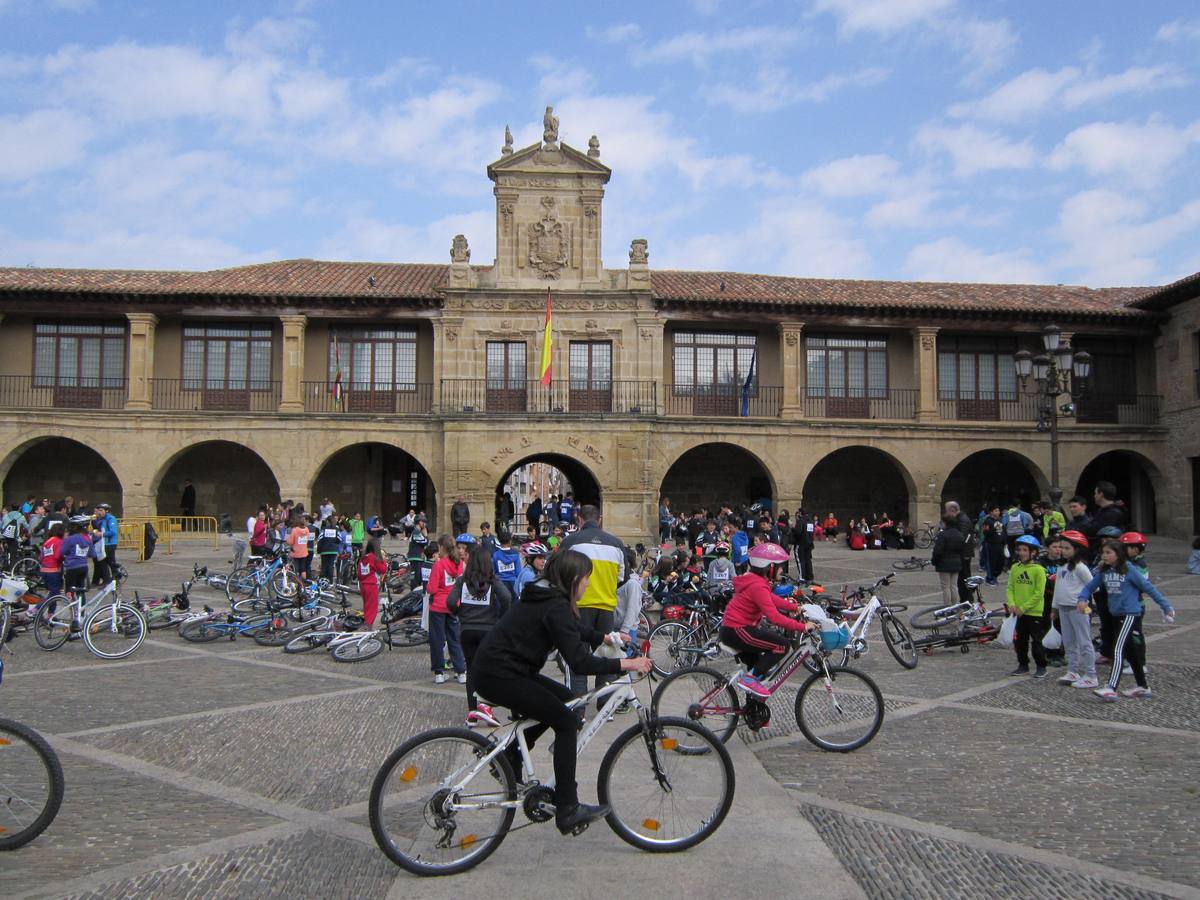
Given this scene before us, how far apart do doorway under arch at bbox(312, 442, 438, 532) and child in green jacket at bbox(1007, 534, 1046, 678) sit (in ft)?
70.0

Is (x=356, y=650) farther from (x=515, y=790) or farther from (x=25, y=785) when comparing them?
(x=515, y=790)

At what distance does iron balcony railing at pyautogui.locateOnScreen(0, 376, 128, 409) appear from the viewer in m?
27.0

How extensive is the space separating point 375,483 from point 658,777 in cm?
2585

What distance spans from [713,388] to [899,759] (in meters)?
22.3

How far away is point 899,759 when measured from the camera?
6516mm

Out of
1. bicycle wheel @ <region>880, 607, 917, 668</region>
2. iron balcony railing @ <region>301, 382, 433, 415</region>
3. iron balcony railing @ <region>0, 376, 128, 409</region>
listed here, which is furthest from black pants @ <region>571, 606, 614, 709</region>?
Result: iron balcony railing @ <region>0, 376, 128, 409</region>

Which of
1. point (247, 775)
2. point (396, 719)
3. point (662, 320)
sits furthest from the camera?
point (662, 320)

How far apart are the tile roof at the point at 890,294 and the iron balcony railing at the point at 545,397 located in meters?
3.00

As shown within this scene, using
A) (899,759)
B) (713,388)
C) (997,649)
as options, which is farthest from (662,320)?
(899,759)

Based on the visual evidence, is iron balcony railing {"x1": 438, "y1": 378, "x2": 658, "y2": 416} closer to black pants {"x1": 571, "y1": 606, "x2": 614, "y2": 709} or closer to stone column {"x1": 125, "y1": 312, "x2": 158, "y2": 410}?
stone column {"x1": 125, "y1": 312, "x2": 158, "y2": 410}

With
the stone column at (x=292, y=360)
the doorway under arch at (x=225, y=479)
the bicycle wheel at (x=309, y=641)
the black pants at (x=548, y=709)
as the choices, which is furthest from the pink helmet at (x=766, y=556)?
the doorway under arch at (x=225, y=479)

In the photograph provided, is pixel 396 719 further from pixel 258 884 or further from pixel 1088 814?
pixel 1088 814

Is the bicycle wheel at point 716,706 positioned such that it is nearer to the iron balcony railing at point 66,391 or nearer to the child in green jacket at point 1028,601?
the child in green jacket at point 1028,601

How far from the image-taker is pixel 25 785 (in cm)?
477
